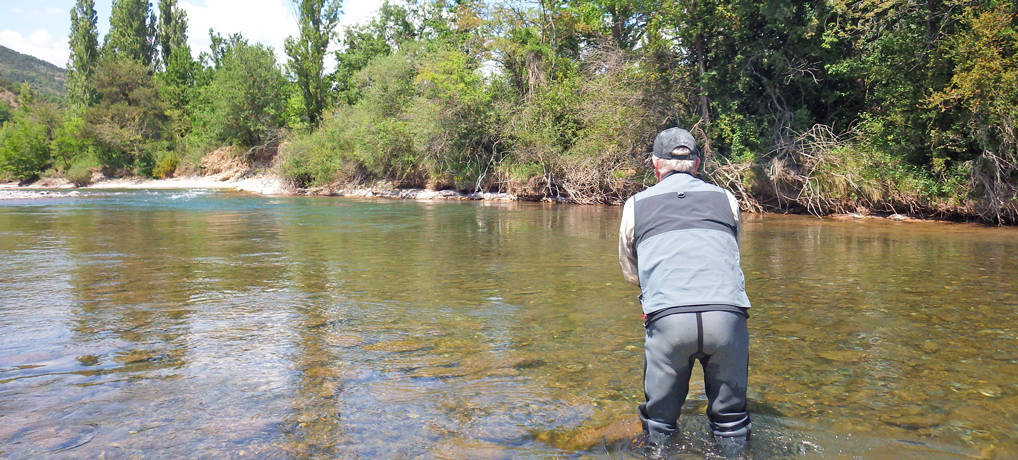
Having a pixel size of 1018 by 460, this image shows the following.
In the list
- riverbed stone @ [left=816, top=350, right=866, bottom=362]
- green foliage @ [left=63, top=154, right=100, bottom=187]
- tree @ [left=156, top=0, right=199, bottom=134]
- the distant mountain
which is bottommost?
riverbed stone @ [left=816, top=350, right=866, bottom=362]

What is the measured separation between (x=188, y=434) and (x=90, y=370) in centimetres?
192

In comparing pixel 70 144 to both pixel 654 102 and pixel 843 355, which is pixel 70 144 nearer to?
pixel 654 102

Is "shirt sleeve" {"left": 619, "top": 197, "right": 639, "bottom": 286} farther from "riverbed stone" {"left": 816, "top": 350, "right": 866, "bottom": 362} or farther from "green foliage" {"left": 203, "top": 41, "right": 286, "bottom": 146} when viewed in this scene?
"green foliage" {"left": 203, "top": 41, "right": 286, "bottom": 146}

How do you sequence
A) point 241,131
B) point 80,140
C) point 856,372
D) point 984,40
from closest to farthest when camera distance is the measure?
point 856,372
point 984,40
point 241,131
point 80,140

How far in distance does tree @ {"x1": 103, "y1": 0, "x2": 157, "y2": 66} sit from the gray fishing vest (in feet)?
230

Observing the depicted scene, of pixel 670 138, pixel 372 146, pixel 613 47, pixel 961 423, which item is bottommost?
pixel 961 423

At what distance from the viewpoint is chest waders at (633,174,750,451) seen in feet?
10.4

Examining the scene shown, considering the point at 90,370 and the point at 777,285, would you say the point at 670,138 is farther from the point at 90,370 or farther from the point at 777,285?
the point at 777,285

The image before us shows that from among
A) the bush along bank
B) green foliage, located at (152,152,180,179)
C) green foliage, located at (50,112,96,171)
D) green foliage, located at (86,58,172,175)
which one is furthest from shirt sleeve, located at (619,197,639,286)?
green foliage, located at (50,112,96,171)

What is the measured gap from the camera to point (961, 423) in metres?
4.09

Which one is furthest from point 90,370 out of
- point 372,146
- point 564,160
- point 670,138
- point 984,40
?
point 372,146

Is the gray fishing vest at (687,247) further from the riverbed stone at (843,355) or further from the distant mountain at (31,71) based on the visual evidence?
the distant mountain at (31,71)

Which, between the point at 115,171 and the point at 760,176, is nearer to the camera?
the point at 760,176

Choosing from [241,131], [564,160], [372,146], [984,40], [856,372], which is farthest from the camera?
[241,131]
